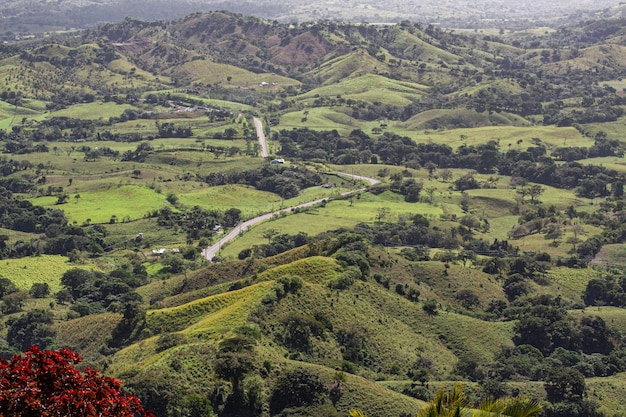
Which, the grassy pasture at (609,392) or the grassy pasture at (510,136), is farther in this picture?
the grassy pasture at (510,136)

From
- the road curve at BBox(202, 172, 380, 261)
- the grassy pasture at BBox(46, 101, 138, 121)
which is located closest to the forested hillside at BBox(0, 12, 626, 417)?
the road curve at BBox(202, 172, 380, 261)

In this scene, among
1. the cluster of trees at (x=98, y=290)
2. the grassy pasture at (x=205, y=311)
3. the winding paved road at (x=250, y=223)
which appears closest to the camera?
the grassy pasture at (x=205, y=311)

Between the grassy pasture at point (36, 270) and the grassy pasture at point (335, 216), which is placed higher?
the grassy pasture at point (36, 270)

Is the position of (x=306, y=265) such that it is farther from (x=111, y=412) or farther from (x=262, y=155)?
(x=262, y=155)

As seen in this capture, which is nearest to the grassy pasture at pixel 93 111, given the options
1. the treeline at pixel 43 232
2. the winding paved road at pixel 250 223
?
the winding paved road at pixel 250 223

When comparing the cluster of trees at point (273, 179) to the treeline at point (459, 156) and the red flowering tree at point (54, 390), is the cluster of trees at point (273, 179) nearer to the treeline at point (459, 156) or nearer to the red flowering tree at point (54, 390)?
the treeline at point (459, 156)

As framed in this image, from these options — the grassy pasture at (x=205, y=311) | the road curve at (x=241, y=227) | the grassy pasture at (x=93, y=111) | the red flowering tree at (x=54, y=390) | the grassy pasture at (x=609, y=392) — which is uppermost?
the red flowering tree at (x=54, y=390)

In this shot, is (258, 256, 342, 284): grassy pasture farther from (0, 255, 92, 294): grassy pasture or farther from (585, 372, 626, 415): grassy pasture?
(0, 255, 92, 294): grassy pasture
